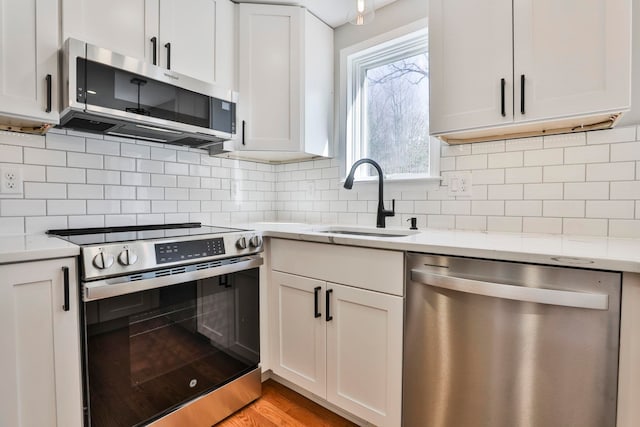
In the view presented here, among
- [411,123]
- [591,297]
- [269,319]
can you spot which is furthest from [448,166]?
[269,319]

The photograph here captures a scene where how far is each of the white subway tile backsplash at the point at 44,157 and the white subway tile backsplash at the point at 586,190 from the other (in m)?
2.45

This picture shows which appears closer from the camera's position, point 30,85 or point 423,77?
point 30,85

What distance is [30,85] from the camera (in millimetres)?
1315

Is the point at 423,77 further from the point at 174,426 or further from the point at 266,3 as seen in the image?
the point at 174,426

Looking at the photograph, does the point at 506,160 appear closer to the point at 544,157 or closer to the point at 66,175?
the point at 544,157

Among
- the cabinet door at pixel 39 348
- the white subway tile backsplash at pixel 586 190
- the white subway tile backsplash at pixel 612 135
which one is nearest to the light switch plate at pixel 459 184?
the white subway tile backsplash at pixel 586 190

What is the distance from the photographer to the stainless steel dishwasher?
3.22 feet

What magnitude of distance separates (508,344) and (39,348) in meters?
1.59

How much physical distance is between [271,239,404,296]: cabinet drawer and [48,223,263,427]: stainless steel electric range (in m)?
0.18

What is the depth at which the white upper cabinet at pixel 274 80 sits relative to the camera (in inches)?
81.5

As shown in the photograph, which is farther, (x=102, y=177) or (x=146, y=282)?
(x=102, y=177)

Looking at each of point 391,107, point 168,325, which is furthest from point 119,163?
point 391,107

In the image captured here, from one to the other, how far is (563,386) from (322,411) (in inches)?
44.1

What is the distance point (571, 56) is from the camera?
128 cm
